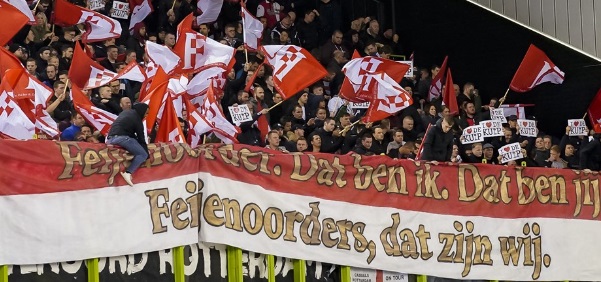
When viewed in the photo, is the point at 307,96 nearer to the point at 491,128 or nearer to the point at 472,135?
the point at 472,135

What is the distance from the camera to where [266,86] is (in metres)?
25.1

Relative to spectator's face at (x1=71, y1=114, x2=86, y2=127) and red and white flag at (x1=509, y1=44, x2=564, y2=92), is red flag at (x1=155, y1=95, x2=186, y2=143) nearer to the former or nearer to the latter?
spectator's face at (x1=71, y1=114, x2=86, y2=127)

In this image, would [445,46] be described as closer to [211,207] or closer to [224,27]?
[224,27]

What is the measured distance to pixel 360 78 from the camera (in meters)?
25.2

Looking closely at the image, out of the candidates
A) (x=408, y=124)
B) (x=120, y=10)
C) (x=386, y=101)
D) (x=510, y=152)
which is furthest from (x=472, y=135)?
(x=120, y=10)

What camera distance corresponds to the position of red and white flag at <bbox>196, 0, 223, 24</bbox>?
27.6 meters

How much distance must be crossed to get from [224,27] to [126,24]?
2.21 metres

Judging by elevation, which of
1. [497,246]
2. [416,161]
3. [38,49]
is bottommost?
[497,246]

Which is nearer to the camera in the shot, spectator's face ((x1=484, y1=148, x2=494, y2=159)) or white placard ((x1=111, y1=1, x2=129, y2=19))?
spectator's face ((x1=484, y1=148, x2=494, y2=159))

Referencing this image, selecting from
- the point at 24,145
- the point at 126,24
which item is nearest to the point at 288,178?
the point at 24,145

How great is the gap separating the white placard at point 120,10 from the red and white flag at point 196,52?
132 inches

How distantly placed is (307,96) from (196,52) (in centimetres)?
270

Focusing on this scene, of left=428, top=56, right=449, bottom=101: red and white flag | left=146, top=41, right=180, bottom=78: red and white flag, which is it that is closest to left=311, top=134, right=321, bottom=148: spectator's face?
left=146, top=41, right=180, bottom=78: red and white flag

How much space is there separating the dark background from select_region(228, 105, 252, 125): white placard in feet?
28.2
